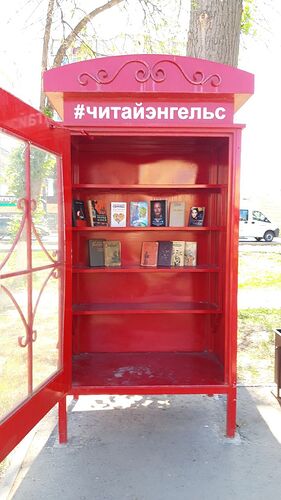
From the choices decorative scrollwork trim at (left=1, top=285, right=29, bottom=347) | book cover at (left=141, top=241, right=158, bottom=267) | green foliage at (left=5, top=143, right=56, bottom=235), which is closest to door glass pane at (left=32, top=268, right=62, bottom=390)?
decorative scrollwork trim at (left=1, top=285, right=29, bottom=347)

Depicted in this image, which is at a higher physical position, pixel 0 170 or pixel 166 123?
pixel 166 123

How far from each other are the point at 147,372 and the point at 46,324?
110 centimetres

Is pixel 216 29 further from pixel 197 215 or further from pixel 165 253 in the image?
pixel 165 253

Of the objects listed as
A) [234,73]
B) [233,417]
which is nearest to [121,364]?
[233,417]

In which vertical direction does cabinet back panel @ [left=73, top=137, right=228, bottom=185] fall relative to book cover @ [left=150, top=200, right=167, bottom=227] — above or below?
above

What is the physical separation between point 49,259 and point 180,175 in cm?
175

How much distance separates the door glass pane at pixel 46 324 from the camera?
277 centimetres

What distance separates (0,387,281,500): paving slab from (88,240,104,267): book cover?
134 cm

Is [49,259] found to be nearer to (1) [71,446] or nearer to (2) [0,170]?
(2) [0,170]

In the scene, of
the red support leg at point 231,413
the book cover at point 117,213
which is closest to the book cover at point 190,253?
the book cover at point 117,213

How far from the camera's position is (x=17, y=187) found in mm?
2477

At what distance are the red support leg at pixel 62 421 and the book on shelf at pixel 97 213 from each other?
1559 millimetres

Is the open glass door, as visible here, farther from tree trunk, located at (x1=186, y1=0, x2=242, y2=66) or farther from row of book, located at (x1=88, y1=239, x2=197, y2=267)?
tree trunk, located at (x1=186, y1=0, x2=242, y2=66)

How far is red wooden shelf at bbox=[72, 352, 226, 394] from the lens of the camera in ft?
10.8
